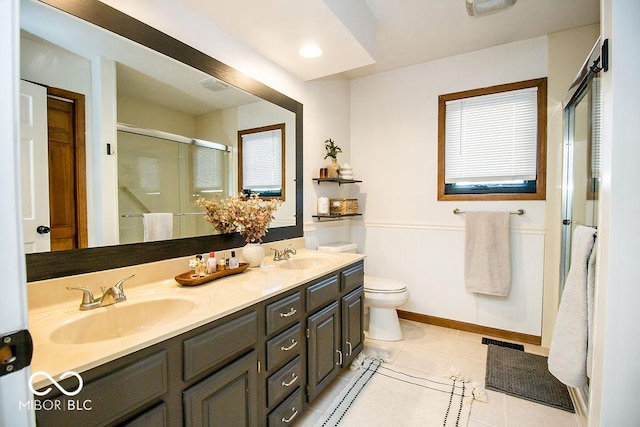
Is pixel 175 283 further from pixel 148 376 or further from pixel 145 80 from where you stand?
pixel 145 80

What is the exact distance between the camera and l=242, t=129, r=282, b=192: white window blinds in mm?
2016

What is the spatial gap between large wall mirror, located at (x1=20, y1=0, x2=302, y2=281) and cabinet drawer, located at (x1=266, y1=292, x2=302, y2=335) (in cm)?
61

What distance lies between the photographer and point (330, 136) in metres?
3.01

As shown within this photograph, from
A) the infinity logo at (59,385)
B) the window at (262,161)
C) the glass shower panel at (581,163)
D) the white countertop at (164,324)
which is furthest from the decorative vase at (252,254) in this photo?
the glass shower panel at (581,163)

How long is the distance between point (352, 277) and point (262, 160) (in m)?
1.06

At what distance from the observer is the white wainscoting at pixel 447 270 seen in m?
2.52

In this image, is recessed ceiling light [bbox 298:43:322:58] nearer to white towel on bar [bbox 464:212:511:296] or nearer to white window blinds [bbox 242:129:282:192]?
white window blinds [bbox 242:129:282:192]

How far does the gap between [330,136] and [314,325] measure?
1.95 meters

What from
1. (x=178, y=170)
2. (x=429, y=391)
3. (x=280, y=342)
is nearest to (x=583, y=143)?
(x=429, y=391)

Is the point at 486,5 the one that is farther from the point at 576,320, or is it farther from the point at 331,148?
the point at 576,320

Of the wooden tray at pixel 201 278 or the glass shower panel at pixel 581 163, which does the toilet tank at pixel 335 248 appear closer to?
the wooden tray at pixel 201 278

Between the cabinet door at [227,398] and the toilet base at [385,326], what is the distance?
1.58 metres

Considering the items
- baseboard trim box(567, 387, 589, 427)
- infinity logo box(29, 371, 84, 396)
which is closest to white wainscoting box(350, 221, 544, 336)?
baseboard trim box(567, 387, 589, 427)

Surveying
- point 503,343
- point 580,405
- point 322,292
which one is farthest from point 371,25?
point 503,343
